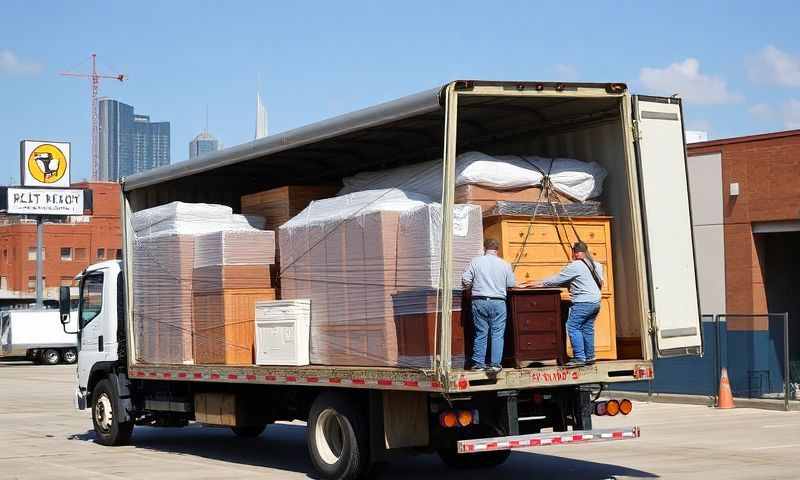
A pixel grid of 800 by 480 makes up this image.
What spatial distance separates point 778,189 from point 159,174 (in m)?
13.1

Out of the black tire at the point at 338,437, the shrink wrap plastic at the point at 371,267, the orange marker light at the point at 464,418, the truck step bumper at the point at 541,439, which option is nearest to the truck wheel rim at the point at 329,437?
the black tire at the point at 338,437

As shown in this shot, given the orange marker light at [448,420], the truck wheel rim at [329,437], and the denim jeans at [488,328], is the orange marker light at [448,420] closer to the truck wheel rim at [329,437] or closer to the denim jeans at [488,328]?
the denim jeans at [488,328]

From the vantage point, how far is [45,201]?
6009cm

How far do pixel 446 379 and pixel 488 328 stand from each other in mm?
726

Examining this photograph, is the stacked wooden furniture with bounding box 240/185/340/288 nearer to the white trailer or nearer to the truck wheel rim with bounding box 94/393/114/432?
the truck wheel rim with bounding box 94/393/114/432

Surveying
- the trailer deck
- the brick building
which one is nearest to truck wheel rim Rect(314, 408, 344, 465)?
the trailer deck

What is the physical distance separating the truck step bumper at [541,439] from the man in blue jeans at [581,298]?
0.66m

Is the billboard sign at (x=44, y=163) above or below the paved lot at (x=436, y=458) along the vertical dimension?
above

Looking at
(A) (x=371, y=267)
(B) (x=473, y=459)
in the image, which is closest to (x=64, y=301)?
(B) (x=473, y=459)

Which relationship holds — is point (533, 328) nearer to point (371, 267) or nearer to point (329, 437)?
point (371, 267)

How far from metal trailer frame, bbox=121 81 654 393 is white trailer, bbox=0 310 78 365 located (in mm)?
35474

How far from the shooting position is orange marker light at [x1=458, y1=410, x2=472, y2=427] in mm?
10703

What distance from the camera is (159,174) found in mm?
15305

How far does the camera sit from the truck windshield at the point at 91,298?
55.8 ft
